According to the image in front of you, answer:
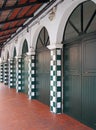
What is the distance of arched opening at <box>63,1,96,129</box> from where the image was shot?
4207 millimetres

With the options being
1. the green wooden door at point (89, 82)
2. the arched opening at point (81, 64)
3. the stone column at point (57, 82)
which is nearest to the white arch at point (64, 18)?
the arched opening at point (81, 64)

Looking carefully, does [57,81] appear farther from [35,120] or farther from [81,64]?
[35,120]

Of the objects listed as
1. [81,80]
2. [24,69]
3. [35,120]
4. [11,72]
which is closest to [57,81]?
[81,80]

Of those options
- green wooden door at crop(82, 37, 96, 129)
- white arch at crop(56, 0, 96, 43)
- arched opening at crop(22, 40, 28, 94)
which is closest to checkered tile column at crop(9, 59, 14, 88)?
arched opening at crop(22, 40, 28, 94)

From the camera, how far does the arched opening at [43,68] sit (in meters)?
6.72

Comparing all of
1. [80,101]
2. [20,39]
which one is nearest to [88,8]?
[80,101]

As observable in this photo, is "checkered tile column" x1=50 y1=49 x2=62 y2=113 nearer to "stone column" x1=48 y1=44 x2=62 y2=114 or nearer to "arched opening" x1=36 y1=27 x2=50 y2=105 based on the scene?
"stone column" x1=48 y1=44 x2=62 y2=114

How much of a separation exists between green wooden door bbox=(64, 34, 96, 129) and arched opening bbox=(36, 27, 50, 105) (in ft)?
4.39

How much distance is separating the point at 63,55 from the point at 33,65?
263cm

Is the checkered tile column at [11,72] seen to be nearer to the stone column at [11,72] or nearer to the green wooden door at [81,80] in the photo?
the stone column at [11,72]

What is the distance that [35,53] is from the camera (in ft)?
26.1

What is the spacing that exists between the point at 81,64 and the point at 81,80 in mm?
382

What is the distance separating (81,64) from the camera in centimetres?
463

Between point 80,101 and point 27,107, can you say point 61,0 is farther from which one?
point 27,107
